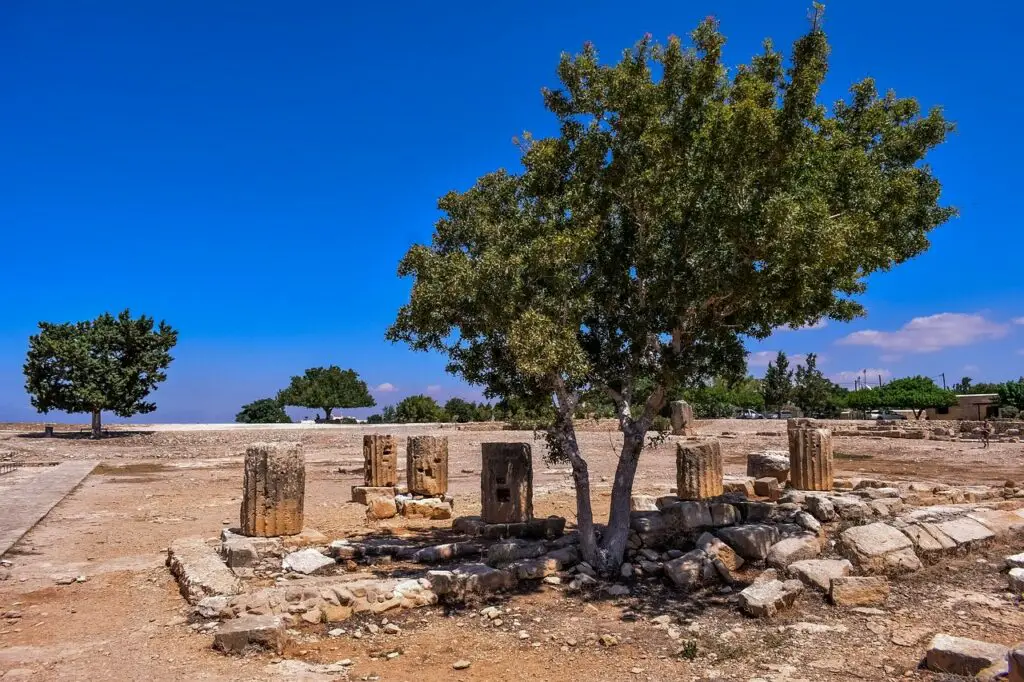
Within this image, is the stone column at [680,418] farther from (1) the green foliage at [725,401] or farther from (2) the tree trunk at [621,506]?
(2) the tree trunk at [621,506]

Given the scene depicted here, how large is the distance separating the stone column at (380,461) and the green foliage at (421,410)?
134ft

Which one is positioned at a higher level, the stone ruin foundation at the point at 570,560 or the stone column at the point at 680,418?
the stone column at the point at 680,418

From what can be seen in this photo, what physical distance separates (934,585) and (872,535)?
990 millimetres

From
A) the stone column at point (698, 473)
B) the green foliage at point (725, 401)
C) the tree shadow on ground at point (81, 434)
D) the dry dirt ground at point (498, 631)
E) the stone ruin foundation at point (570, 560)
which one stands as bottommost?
the dry dirt ground at point (498, 631)

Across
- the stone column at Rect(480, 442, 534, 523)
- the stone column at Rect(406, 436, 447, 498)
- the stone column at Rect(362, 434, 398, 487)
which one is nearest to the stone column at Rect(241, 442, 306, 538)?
the stone column at Rect(480, 442, 534, 523)

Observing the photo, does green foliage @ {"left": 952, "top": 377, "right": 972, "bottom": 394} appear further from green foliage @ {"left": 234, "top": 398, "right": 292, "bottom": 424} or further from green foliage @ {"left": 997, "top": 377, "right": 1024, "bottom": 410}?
green foliage @ {"left": 234, "top": 398, "right": 292, "bottom": 424}

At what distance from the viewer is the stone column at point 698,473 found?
14562 mm

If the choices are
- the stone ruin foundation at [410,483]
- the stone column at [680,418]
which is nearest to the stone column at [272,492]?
the stone ruin foundation at [410,483]

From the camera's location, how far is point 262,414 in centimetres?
6762

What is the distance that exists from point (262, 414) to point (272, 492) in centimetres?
5888

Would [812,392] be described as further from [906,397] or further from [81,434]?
[81,434]

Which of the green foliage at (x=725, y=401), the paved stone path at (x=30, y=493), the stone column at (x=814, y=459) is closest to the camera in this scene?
the paved stone path at (x=30, y=493)

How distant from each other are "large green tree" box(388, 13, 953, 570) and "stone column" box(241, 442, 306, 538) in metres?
4.04

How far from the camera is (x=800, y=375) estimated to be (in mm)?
61500
